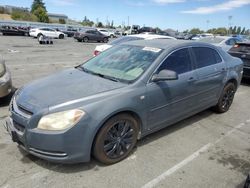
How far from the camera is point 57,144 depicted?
121 inches

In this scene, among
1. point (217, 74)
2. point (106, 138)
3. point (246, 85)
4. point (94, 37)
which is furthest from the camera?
point (94, 37)

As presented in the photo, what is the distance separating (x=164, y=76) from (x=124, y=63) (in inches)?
28.5

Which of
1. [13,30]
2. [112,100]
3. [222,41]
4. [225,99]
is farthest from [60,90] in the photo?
[13,30]

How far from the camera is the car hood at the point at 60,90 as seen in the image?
326cm

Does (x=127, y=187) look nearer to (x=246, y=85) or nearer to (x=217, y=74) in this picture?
(x=217, y=74)

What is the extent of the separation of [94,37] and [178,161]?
29.2 m

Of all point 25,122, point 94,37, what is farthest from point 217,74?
point 94,37

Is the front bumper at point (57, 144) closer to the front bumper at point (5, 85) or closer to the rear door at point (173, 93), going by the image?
the rear door at point (173, 93)

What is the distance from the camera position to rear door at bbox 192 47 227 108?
4.81m

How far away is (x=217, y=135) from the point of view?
4.78 metres

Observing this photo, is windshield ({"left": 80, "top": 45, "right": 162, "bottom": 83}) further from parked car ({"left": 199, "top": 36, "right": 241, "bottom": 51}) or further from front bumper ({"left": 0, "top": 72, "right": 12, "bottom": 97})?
parked car ({"left": 199, "top": 36, "right": 241, "bottom": 51})

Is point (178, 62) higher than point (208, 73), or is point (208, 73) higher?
point (178, 62)

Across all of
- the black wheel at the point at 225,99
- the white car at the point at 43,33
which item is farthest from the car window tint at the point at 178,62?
the white car at the point at 43,33

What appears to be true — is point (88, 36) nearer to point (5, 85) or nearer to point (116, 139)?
point (5, 85)
